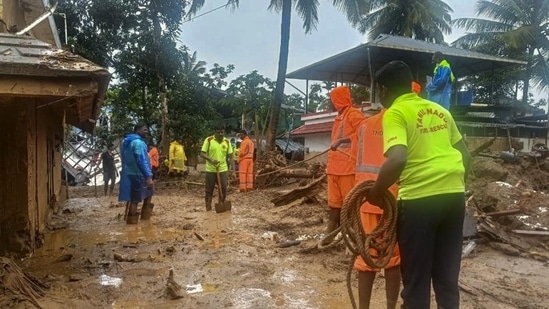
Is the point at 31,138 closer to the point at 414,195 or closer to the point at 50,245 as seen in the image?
the point at 50,245

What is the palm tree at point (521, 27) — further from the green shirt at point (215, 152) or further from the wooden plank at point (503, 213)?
the wooden plank at point (503, 213)

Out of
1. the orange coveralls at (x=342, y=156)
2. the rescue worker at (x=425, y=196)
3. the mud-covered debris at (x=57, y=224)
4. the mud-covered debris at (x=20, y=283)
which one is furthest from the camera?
the mud-covered debris at (x=57, y=224)

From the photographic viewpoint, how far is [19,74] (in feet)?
11.3

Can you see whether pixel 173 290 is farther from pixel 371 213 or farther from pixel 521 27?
pixel 521 27

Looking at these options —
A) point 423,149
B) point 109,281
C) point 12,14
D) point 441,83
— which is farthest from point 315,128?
point 423,149

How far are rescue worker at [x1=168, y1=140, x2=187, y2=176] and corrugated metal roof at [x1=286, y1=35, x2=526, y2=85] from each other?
5.16 meters

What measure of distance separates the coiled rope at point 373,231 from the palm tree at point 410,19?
2492cm

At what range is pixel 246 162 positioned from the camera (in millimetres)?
15000

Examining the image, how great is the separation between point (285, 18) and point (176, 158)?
702 cm

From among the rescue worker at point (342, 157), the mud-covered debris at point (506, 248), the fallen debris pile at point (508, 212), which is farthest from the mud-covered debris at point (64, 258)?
the mud-covered debris at point (506, 248)

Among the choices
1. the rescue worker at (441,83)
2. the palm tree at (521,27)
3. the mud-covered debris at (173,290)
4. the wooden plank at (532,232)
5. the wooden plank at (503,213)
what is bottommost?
the mud-covered debris at (173,290)

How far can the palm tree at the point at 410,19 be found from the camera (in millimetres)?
27125

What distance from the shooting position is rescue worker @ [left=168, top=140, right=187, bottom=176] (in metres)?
17.8

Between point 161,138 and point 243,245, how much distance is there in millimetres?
13534
